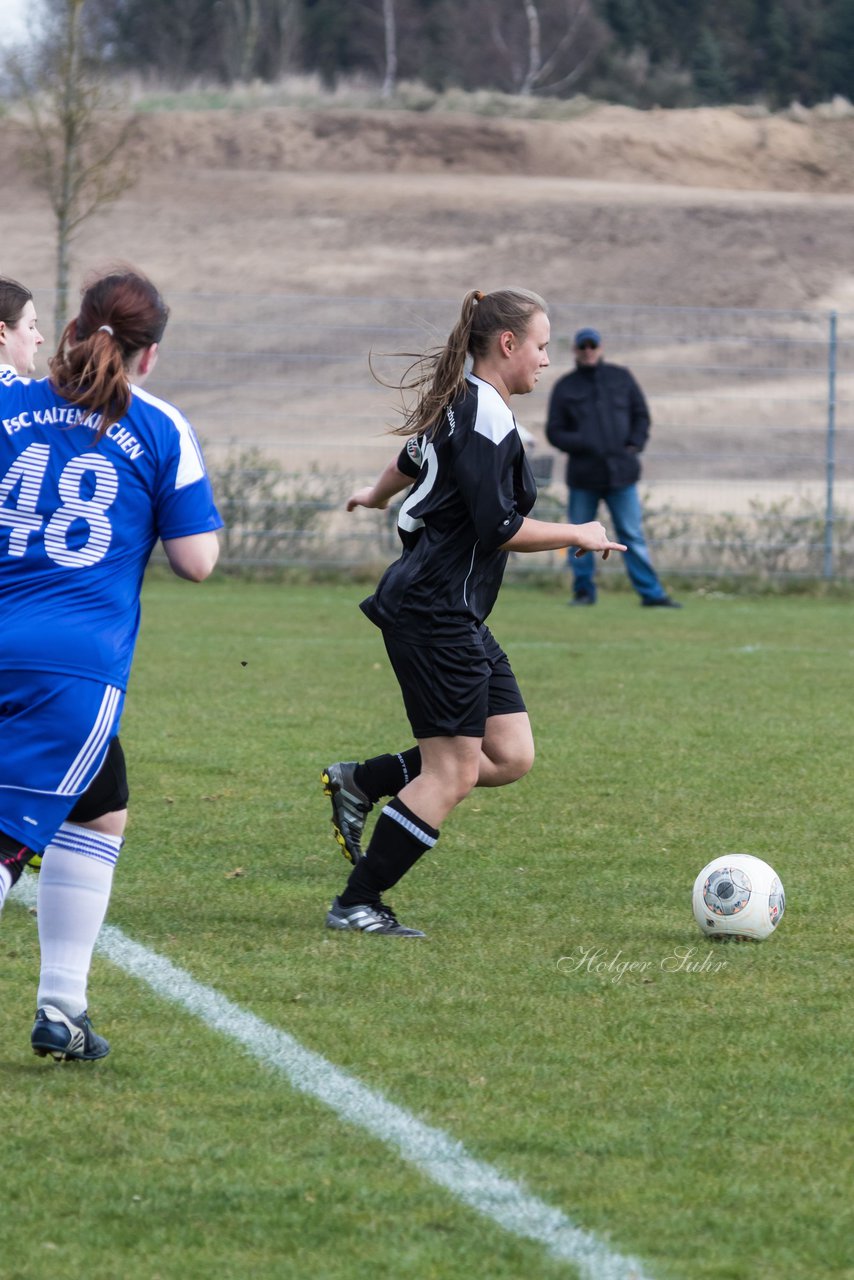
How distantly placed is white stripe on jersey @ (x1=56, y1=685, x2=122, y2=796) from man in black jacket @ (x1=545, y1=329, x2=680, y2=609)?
36.6 feet

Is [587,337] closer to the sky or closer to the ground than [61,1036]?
closer to the sky

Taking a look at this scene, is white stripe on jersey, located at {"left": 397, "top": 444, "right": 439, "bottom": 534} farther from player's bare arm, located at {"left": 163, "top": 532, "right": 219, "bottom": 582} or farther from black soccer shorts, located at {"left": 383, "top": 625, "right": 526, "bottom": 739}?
player's bare arm, located at {"left": 163, "top": 532, "right": 219, "bottom": 582}

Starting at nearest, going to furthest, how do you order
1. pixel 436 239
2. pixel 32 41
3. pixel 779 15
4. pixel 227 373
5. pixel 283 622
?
pixel 283 622
pixel 227 373
pixel 32 41
pixel 436 239
pixel 779 15

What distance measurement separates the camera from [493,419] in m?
4.95

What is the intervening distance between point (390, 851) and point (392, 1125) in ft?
5.09

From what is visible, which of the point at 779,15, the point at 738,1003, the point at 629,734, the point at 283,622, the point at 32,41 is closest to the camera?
the point at 738,1003

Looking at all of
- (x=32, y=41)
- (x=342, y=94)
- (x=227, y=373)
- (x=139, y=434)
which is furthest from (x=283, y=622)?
(x=342, y=94)

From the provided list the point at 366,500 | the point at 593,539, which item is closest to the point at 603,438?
the point at 366,500

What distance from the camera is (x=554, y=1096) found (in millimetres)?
3861

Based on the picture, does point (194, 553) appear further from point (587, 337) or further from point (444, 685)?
point (587, 337)

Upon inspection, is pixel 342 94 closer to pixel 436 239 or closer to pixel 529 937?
pixel 436 239

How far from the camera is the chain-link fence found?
17688 mm

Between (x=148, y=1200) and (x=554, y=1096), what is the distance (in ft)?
3.10

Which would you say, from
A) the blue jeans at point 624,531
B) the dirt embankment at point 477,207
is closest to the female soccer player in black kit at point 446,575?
the blue jeans at point 624,531
